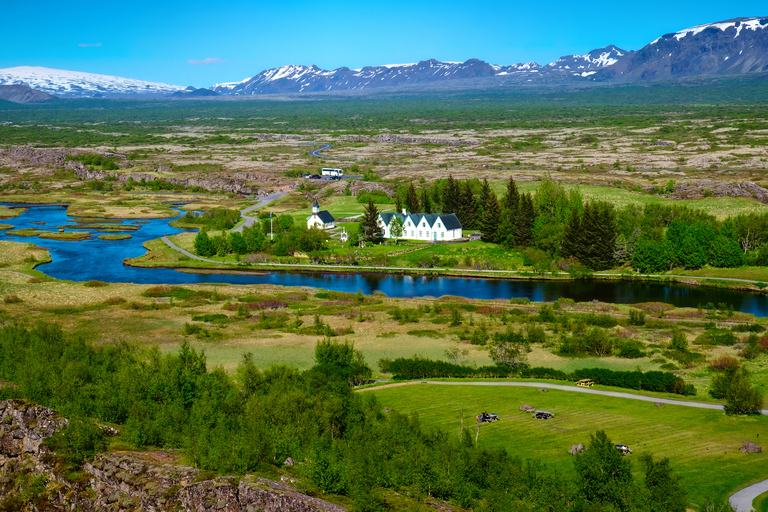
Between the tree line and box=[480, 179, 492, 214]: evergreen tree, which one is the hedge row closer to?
the tree line

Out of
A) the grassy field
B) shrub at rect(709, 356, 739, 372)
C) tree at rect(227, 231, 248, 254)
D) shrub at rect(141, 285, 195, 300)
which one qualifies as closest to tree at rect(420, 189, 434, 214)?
tree at rect(227, 231, 248, 254)

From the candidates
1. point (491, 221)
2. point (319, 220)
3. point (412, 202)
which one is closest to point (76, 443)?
point (491, 221)

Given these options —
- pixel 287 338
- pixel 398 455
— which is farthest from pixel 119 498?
pixel 287 338

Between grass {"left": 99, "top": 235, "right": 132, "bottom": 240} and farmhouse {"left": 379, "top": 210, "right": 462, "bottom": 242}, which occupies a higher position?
farmhouse {"left": 379, "top": 210, "right": 462, "bottom": 242}

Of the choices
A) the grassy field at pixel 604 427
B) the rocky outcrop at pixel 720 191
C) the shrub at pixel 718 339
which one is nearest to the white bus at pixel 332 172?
the rocky outcrop at pixel 720 191

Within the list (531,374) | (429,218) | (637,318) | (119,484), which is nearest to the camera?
(119,484)

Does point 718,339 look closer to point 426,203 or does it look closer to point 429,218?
point 429,218

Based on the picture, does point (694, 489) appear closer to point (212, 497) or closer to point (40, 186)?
point (212, 497)
